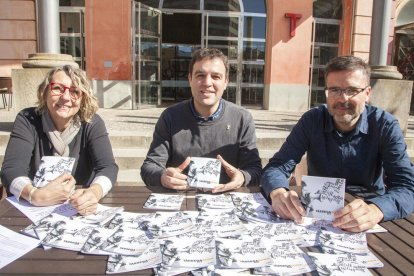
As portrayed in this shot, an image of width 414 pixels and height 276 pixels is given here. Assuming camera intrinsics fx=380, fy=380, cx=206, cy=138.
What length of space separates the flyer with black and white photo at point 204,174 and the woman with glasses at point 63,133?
1.64 feet

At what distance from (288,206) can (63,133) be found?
1.56 m

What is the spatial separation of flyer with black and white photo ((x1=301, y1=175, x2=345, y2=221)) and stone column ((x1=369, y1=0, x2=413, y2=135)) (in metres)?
4.64

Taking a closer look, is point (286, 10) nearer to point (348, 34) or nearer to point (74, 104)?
point (348, 34)

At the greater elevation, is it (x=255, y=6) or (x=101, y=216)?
(x=255, y=6)

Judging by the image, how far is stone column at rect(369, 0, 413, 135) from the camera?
591 centimetres

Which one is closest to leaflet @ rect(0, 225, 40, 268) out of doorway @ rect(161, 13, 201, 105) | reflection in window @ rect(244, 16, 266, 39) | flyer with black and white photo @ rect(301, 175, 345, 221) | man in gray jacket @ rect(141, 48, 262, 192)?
man in gray jacket @ rect(141, 48, 262, 192)

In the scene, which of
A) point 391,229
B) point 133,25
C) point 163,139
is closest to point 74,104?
point 163,139

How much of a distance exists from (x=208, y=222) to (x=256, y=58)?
30.2ft

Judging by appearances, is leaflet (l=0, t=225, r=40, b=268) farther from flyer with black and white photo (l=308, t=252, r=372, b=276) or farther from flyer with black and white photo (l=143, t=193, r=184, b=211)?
flyer with black and white photo (l=308, t=252, r=372, b=276)

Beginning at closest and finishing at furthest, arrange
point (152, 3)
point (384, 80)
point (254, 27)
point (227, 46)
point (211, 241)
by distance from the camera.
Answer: point (211, 241) < point (384, 80) < point (152, 3) < point (254, 27) < point (227, 46)

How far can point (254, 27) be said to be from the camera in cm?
1022

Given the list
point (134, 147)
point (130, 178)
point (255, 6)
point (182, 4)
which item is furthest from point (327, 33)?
point (130, 178)

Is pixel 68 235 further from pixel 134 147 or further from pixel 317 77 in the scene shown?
pixel 317 77

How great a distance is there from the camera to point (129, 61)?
9.31m
